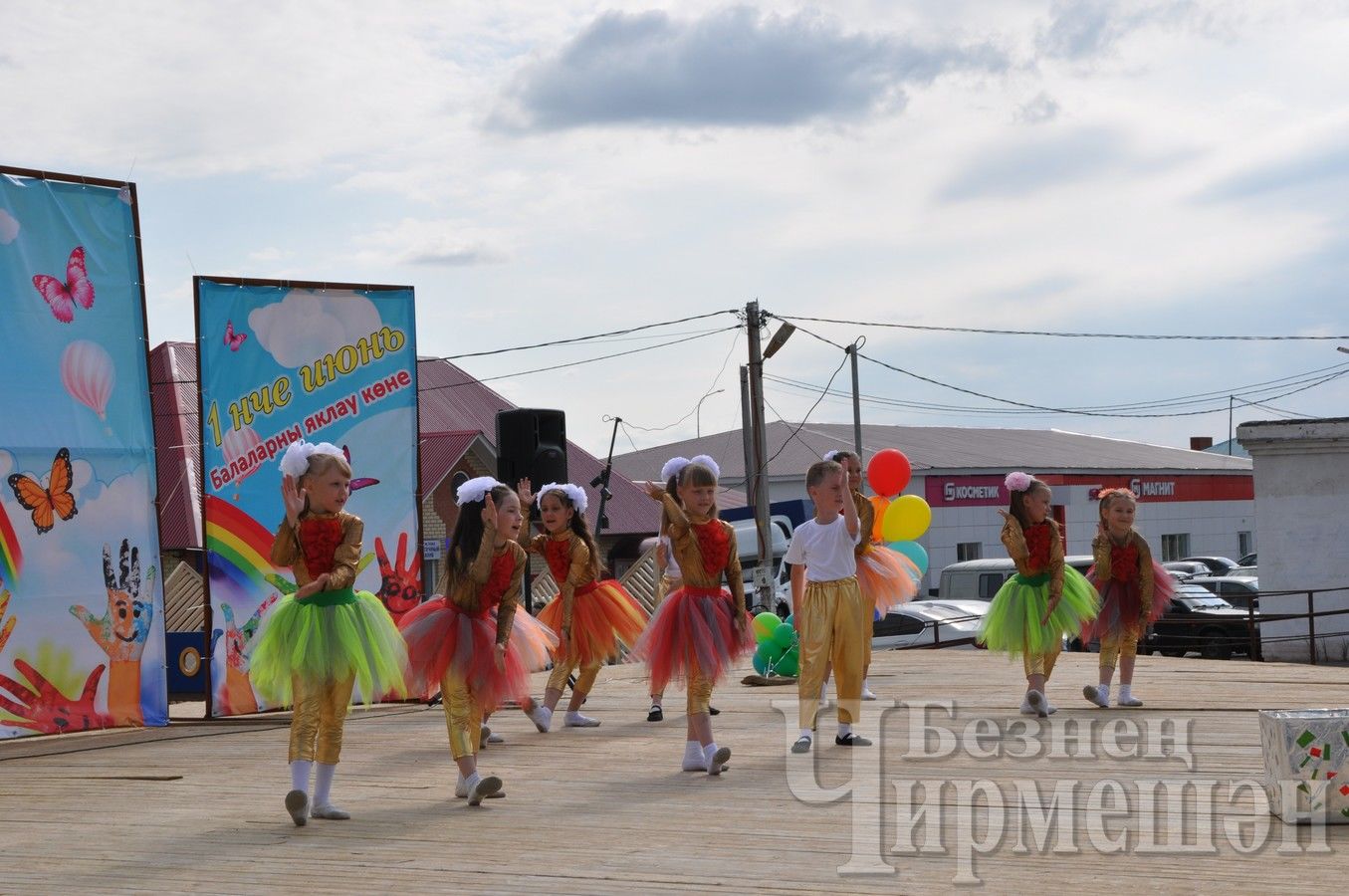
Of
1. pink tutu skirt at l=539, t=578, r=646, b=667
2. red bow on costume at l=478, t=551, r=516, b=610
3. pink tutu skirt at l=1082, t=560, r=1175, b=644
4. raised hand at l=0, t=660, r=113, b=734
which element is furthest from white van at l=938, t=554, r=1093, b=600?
red bow on costume at l=478, t=551, r=516, b=610

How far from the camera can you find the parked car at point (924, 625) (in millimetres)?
17844

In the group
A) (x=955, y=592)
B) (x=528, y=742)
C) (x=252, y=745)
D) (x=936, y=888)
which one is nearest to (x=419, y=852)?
(x=936, y=888)

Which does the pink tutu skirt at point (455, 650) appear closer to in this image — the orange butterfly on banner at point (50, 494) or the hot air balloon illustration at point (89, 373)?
the orange butterfly on banner at point (50, 494)

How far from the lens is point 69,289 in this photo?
9.79 metres

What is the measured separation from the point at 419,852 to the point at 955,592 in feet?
64.1

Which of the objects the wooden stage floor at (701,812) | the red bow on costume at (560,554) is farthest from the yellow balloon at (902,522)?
the red bow on costume at (560,554)

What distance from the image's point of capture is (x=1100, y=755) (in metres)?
7.50

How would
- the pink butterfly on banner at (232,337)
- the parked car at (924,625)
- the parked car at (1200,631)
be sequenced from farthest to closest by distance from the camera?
the parked car at (924,625)
the parked car at (1200,631)
the pink butterfly on banner at (232,337)

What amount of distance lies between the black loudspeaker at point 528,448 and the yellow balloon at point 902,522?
119 inches

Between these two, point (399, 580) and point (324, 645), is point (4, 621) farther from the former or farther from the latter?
point (324, 645)

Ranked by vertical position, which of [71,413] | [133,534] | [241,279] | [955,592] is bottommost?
[955,592]

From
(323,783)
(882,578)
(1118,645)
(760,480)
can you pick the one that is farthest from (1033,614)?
(760,480)

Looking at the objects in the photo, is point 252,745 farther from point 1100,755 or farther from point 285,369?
point 1100,755

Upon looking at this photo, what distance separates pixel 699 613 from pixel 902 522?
538cm
